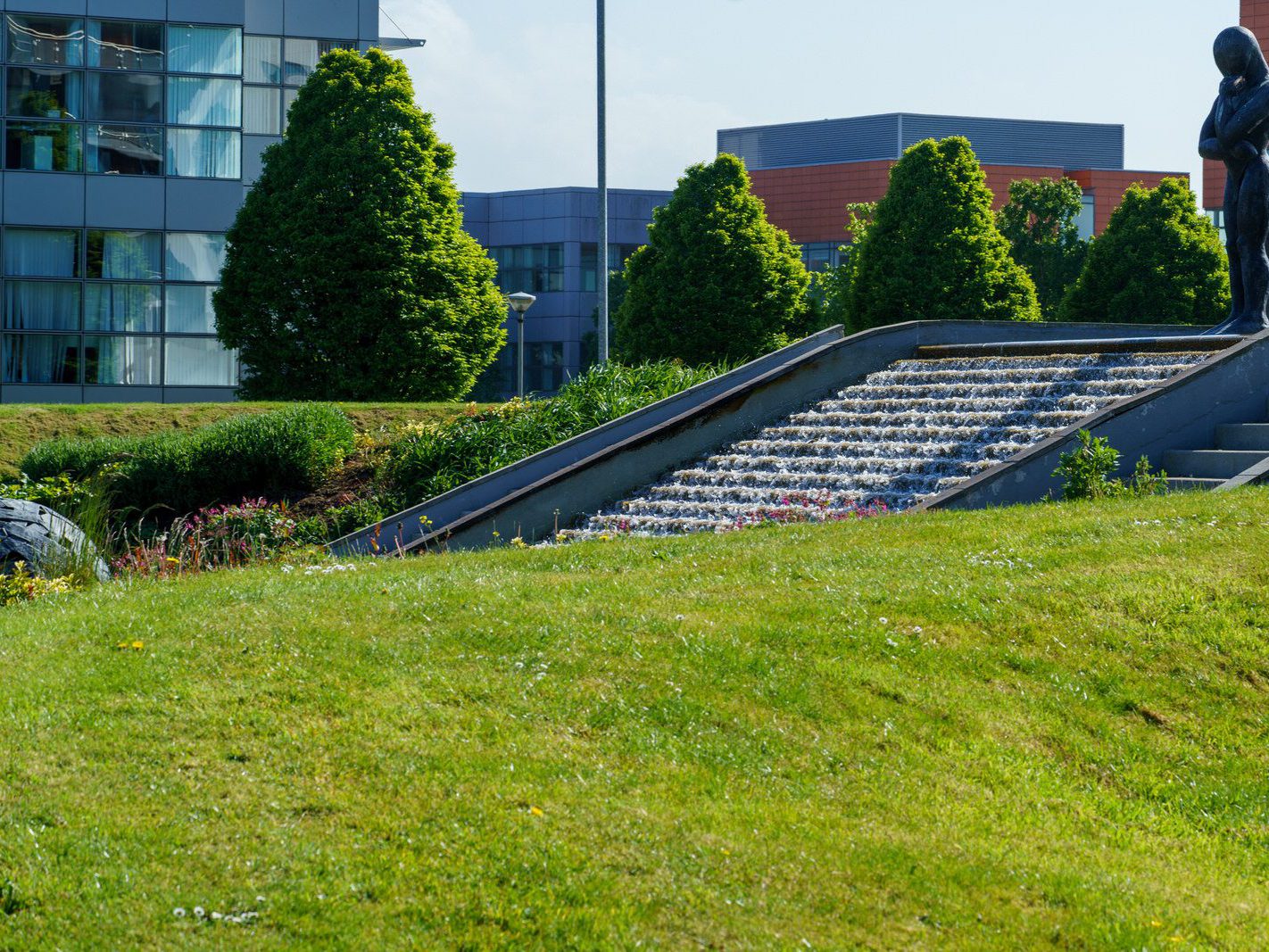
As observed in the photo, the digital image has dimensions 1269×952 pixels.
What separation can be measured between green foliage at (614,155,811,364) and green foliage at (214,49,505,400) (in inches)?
343

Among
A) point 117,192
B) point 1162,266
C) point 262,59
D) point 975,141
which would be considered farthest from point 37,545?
point 975,141

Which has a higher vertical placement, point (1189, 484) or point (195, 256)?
point (195, 256)

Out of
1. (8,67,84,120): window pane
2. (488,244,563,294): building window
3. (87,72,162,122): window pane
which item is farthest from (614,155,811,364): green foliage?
(488,244,563,294): building window

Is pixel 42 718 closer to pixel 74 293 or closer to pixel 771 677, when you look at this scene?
pixel 771 677

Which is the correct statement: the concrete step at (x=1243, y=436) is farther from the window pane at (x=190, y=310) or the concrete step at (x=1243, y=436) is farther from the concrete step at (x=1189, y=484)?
the window pane at (x=190, y=310)

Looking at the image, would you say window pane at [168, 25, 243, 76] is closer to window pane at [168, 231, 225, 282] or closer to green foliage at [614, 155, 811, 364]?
window pane at [168, 231, 225, 282]

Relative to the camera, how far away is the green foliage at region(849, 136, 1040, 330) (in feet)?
102

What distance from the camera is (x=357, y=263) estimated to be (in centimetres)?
2447

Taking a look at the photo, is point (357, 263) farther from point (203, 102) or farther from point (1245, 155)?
point (1245, 155)

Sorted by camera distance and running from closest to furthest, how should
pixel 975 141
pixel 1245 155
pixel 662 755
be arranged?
pixel 662 755 < pixel 1245 155 < pixel 975 141

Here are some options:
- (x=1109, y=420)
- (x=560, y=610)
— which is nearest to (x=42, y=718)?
(x=560, y=610)

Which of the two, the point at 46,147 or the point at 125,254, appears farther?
the point at 125,254

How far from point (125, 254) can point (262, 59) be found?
6.17 metres

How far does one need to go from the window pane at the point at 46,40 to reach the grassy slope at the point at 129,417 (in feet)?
45.9
